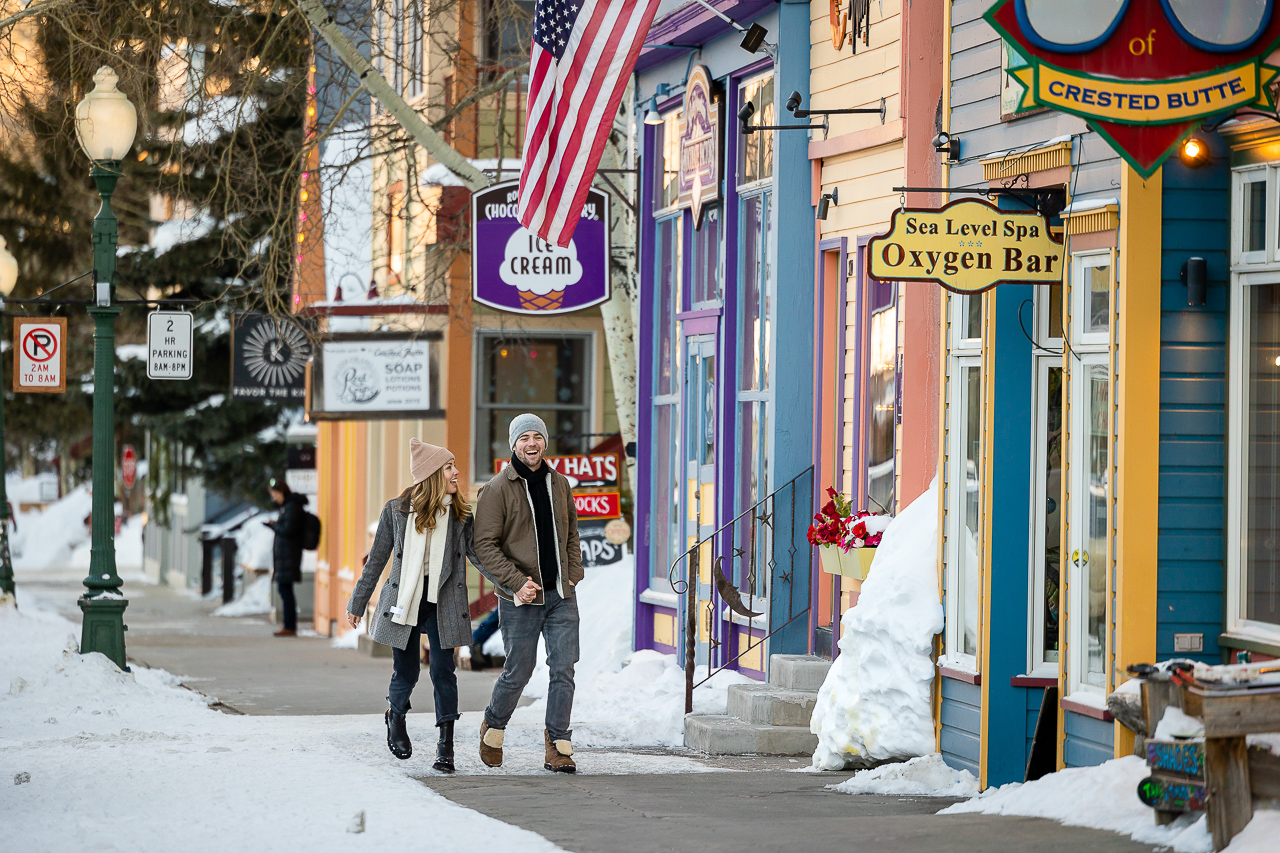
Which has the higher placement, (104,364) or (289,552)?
(104,364)

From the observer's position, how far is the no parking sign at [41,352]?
17.1 m

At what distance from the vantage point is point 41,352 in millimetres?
17188

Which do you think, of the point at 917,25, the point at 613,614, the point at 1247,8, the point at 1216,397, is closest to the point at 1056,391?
the point at 1216,397

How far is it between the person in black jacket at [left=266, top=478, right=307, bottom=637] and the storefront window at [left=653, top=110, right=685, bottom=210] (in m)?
10.5

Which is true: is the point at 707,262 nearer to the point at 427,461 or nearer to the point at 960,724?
the point at 427,461

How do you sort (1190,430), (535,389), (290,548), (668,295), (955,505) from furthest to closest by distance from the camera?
(290,548) → (535,389) → (668,295) → (955,505) → (1190,430)

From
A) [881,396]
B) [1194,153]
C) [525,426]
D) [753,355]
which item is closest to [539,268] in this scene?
[753,355]

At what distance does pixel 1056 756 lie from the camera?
8719 millimetres

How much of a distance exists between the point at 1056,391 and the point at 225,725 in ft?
20.1

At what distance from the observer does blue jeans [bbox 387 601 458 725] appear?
9930mm

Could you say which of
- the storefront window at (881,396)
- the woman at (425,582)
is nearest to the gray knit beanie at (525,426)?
the woman at (425,582)

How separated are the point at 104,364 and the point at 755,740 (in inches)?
256

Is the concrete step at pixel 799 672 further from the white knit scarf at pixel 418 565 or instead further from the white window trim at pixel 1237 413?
the white window trim at pixel 1237 413

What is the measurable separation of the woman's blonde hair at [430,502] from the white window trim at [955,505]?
101 inches
